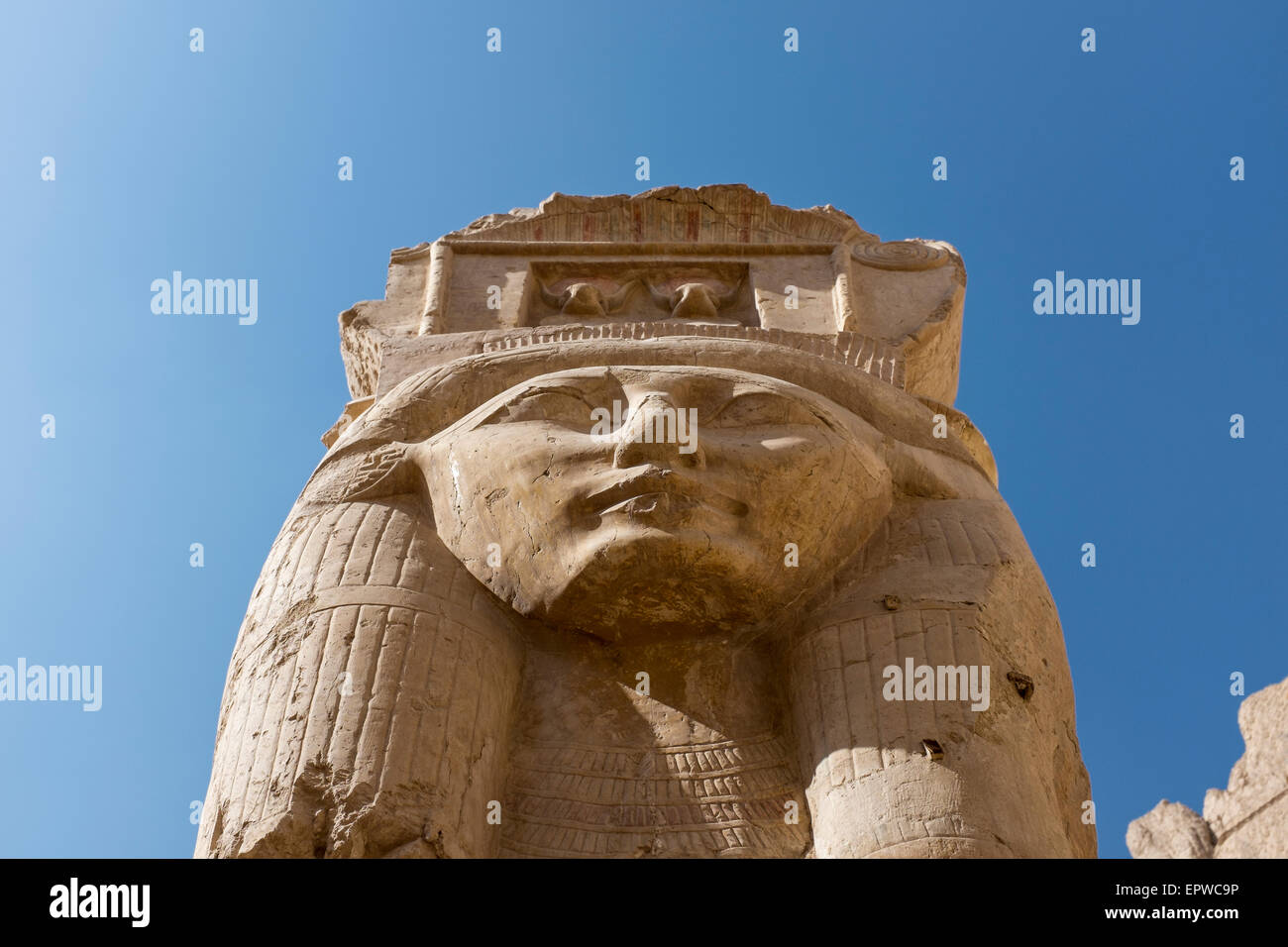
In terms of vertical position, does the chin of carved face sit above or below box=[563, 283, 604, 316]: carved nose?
below

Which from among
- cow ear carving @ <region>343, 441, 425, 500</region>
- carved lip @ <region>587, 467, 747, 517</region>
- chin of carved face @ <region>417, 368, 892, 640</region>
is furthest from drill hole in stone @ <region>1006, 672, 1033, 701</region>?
cow ear carving @ <region>343, 441, 425, 500</region>

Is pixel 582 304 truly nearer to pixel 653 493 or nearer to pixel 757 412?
pixel 757 412

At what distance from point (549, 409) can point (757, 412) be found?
675 millimetres

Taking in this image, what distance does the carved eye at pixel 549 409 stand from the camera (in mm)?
4660

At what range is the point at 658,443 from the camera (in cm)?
430

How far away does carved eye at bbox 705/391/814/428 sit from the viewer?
4.64 meters

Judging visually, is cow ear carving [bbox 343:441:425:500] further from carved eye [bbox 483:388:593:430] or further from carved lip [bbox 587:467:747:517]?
carved lip [bbox 587:467:747:517]

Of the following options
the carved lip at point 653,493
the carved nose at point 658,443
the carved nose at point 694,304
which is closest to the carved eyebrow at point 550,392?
the carved nose at point 658,443

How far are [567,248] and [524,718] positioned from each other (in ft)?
9.77

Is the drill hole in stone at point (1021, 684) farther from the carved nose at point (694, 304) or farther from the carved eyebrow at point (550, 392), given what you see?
the carved nose at point (694, 304)

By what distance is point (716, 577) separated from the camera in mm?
4250

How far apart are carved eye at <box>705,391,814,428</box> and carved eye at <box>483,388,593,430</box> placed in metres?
0.42

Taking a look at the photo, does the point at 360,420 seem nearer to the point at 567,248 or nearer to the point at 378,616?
the point at 378,616
